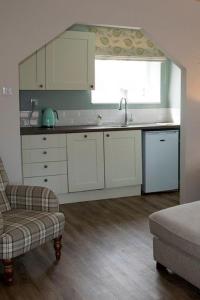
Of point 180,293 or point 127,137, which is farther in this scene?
point 127,137

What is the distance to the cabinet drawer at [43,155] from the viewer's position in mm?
4344

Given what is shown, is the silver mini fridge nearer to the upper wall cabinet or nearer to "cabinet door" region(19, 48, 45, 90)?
the upper wall cabinet

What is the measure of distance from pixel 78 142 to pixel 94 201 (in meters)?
0.79

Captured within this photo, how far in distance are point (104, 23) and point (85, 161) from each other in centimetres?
165

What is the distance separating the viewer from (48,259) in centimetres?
307

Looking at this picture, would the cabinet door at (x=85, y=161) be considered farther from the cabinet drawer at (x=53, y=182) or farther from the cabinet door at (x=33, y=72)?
the cabinet door at (x=33, y=72)

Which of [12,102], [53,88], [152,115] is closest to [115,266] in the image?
[12,102]

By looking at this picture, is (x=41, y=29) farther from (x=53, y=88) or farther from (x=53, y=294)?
(x=53, y=294)

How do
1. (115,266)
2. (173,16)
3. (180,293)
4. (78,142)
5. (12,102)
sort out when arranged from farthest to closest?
(78,142)
(173,16)
(12,102)
(115,266)
(180,293)

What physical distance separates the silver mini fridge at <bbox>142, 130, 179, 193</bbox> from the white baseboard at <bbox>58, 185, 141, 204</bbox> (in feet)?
0.51

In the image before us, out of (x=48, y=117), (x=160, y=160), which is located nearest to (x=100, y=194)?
(x=160, y=160)

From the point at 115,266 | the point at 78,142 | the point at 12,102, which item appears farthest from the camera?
the point at 78,142

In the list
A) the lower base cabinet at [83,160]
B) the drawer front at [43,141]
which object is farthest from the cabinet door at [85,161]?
the drawer front at [43,141]

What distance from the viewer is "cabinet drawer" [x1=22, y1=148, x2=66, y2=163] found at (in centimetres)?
434
